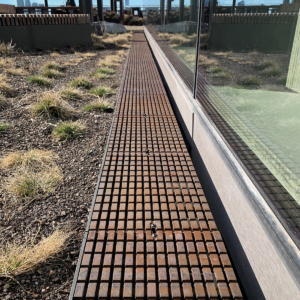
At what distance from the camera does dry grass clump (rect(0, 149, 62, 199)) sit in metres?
2.67

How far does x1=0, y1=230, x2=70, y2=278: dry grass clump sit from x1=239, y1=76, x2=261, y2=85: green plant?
1.65 metres

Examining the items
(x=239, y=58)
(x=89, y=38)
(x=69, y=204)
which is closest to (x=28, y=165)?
(x=69, y=204)

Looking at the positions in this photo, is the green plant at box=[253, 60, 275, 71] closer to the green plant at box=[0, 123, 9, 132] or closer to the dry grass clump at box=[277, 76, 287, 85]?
the dry grass clump at box=[277, 76, 287, 85]

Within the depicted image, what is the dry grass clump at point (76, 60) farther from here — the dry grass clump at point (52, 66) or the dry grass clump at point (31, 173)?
the dry grass clump at point (31, 173)

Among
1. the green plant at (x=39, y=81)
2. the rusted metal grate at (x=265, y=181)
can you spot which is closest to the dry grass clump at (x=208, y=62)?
the rusted metal grate at (x=265, y=181)

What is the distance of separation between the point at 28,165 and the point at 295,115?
8.41 ft

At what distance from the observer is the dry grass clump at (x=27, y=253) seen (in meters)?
1.84

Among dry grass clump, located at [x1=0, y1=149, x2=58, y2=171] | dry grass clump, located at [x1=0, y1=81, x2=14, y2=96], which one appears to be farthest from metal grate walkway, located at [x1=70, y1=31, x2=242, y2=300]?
dry grass clump, located at [x1=0, y1=81, x2=14, y2=96]

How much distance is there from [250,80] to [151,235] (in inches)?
45.9

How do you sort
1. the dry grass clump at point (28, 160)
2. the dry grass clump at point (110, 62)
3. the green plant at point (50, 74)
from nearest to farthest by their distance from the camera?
the dry grass clump at point (28, 160), the green plant at point (50, 74), the dry grass clump at point (110, 62)

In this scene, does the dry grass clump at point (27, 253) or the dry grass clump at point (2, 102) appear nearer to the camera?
the dry grass clump at point (27, 253)

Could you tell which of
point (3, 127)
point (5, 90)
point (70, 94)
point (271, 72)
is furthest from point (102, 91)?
point (271, 72)

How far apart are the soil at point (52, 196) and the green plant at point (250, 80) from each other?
158 centimetres

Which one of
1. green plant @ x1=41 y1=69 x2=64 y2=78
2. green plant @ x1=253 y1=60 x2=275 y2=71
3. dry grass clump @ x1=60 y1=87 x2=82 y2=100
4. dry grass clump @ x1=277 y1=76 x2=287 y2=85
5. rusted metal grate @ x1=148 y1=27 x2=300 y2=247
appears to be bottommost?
dry grass clump @ x1=60 y1=87 x2=82 y2=100
